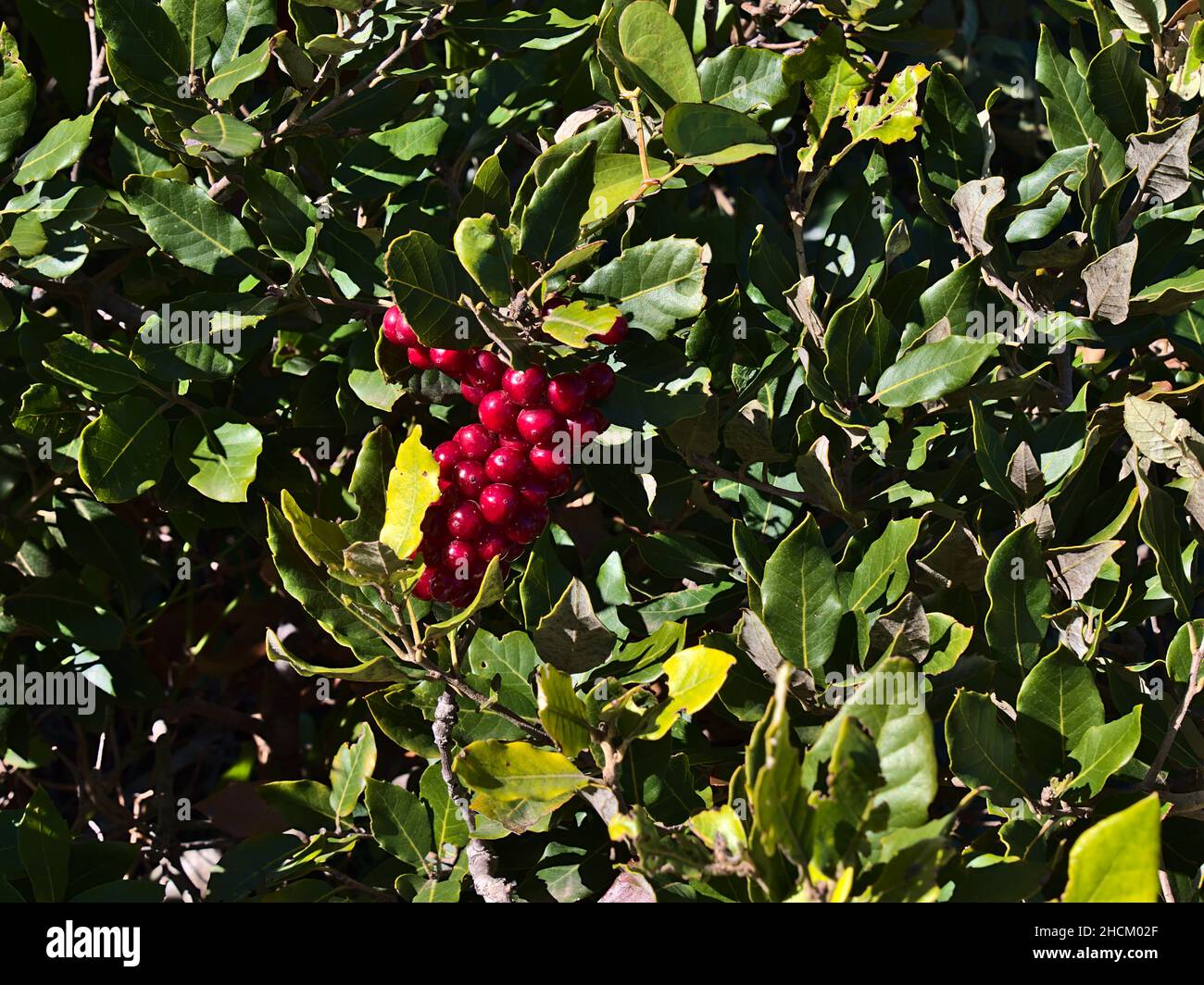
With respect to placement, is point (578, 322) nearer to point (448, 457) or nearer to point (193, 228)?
point (448, 457)

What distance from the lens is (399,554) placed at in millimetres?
1020

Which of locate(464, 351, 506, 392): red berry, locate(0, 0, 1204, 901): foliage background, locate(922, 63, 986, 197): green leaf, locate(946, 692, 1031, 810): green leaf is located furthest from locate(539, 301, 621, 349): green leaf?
locate(922, 63, 986, 197): green leaf

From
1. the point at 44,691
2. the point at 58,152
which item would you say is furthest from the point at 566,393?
the point at 44,691

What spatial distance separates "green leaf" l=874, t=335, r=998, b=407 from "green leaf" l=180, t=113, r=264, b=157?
68 cm

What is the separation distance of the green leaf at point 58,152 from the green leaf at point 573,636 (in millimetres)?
724

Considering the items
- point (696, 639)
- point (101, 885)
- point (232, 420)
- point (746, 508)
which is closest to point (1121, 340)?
point (746, 508)

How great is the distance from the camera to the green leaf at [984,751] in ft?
3.30

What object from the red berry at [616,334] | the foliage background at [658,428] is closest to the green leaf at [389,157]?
the foliage background at [658,428]

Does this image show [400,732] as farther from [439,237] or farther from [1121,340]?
[1121,340]

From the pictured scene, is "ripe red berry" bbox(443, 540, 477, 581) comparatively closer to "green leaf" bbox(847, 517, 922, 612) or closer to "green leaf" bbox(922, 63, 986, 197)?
"green leaf" bbox(847, 517, 922, 612)

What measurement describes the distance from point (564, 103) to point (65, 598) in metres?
0.91

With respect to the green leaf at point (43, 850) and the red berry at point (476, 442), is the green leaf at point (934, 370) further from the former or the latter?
the green leaf at point (43, 850)

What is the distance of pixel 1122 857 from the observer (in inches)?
31.2
